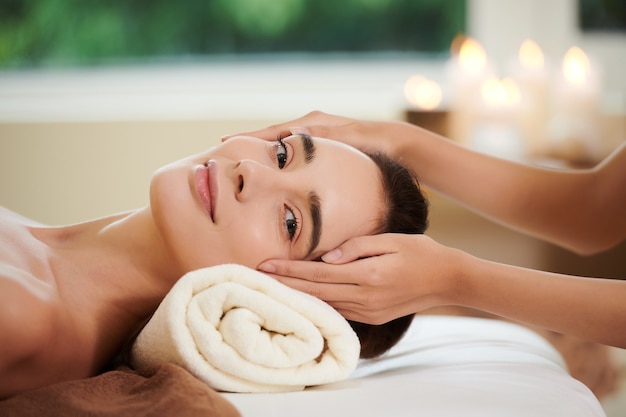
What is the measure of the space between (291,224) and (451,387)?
0.39 m

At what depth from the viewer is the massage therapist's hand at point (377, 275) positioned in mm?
1387

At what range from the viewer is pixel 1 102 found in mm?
3787

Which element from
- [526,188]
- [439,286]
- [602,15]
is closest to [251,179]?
[439,286]

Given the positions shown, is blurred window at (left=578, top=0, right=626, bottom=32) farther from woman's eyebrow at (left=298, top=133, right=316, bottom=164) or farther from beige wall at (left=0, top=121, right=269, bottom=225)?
woman's eyebrow at (left=298, top=133, right=316, bottom=164)

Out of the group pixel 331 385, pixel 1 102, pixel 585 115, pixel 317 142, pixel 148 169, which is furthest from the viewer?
pixel 1 102

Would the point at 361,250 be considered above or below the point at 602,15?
below

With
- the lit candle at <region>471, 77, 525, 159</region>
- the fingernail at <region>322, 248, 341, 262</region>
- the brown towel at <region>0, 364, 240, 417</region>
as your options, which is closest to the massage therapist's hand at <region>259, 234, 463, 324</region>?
the fingernail at <region>322, 248, 341, 262</region>

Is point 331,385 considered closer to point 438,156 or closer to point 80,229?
point 80,229

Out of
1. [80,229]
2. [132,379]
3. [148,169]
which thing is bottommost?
[148,169]

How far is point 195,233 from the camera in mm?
1412

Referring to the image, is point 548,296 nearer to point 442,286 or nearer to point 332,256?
point 442,286

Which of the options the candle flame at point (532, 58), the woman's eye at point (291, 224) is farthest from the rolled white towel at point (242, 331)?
the candle flame at point (532, 58)

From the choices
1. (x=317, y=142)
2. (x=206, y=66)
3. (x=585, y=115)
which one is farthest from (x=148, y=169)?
(x=317, y=142)

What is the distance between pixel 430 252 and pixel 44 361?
658 mm
